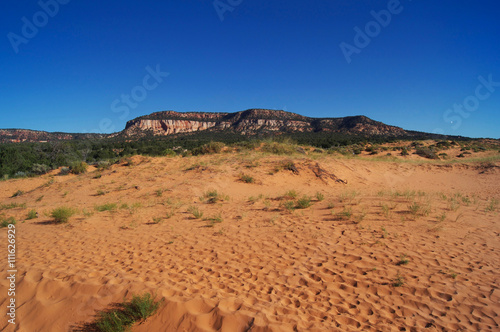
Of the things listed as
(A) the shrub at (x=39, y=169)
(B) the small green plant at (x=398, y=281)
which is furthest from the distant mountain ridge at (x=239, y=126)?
(B) the small green plant at (x=398, y=281)

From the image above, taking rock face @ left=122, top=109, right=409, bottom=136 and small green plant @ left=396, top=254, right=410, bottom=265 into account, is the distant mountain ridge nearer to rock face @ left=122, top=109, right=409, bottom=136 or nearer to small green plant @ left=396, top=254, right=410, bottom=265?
rock face @ left=122, top=109, right=409, bottom=136

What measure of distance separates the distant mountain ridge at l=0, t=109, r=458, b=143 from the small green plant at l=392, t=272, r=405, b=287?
60.0 metres

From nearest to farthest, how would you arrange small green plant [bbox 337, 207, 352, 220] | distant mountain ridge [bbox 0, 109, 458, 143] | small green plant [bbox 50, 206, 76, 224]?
1. small green plant [bbox 337, 207, 352, 220]
2. small green plant [bbox 50, 206, 76, 224]
3. distant mountain ridge [bbox 0, 109, 458, 143]

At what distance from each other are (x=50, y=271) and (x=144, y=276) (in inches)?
72.1

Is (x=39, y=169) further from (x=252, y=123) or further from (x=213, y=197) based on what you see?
(x=252, y=123)

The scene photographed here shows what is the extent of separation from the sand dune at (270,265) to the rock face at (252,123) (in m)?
62.5

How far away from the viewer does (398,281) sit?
3.53 m

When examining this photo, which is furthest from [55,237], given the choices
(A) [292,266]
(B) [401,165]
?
(B) [401,165]

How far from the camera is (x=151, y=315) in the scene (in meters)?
3.02

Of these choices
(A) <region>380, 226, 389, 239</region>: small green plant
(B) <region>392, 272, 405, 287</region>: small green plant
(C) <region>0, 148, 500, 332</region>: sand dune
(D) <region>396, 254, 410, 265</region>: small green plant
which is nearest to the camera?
(C) <region>0, 148, 500, 332</region>: sand dune

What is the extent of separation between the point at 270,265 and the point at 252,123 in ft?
261

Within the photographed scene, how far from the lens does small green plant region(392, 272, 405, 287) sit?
346cm

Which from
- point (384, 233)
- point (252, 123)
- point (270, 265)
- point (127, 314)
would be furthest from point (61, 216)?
point (252, 123)

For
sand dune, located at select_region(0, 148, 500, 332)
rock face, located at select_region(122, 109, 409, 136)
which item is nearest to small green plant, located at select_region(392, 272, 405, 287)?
sand dune, located at select_region(0, 148, 500, 332)
